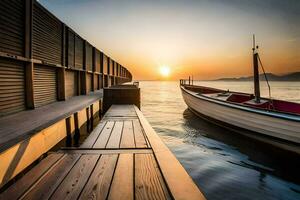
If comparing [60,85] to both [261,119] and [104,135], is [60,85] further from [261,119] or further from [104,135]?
[261,119]

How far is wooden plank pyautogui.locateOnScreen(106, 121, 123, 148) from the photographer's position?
4465mm

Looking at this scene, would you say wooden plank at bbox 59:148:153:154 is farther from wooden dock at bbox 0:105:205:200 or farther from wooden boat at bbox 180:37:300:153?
wooden boat at bbox 180:37:300:153

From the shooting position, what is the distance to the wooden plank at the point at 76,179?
2480 mm

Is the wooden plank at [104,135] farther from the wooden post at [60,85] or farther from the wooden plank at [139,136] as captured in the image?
the wooden post at [60,85]

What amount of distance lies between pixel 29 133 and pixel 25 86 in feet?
13.1

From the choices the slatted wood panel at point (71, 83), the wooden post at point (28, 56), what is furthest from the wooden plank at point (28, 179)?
the slatted wood panel at point (71, 83)

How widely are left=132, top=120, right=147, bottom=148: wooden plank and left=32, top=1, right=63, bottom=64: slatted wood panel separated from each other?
5.34m

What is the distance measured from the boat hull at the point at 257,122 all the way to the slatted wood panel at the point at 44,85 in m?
8.68

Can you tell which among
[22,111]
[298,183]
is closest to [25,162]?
[22,111]

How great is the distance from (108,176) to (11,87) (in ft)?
19.1

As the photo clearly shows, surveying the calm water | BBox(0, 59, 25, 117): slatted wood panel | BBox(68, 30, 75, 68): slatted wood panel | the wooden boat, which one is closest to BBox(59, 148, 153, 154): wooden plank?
the calm water

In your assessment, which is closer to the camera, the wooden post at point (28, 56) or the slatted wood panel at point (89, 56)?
the wooden post at point (28, 56)

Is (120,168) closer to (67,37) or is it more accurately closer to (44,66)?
(44,66)

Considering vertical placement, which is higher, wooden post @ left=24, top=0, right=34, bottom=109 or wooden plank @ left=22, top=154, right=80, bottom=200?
wooden post @ left=24, top=0, right=34, bottom=109
